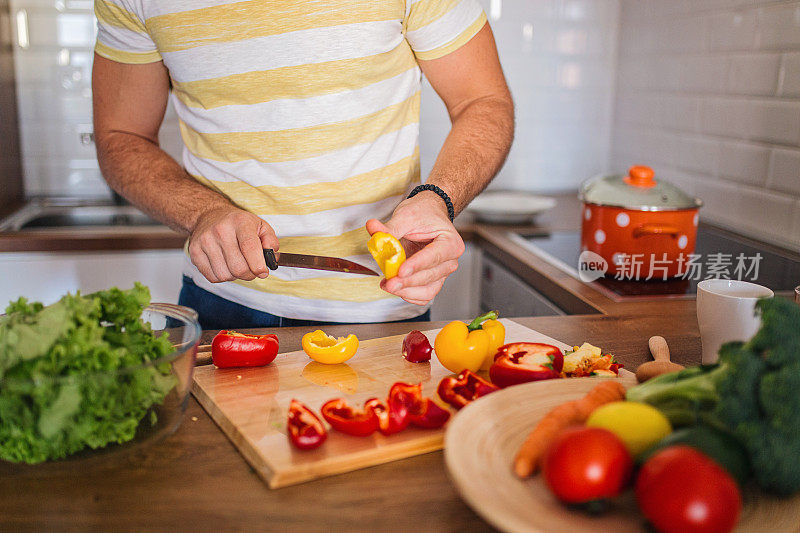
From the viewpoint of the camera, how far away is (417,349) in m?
0.95

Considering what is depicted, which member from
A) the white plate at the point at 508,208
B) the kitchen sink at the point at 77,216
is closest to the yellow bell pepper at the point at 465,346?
the white plate at the point at 508,208

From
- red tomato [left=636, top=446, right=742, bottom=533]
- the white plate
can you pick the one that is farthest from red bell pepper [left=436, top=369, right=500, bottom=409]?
the white plate

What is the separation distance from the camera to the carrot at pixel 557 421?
63 centimetres

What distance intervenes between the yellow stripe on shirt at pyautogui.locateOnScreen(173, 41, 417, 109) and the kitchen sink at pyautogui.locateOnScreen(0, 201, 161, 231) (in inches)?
43.7

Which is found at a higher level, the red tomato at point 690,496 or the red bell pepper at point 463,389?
the red tomato at point 690,496

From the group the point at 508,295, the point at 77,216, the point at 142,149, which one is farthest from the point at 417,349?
the point at 77,216

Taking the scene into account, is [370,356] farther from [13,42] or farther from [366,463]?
[13,42]

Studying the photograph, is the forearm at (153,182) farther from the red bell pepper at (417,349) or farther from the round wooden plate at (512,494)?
the round wooden plate at (512,494)

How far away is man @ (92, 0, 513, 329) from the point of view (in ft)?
3.83

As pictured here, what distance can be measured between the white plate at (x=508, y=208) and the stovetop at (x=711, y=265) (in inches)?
6.5

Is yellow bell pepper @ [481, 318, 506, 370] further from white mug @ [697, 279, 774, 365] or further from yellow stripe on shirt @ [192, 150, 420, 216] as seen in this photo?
yellow stripe on shirt @ [192, 150, 420, 216]

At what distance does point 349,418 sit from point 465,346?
21 centimetres

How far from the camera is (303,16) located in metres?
1.15

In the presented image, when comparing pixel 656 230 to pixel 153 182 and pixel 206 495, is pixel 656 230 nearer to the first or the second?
pixel 153 182
